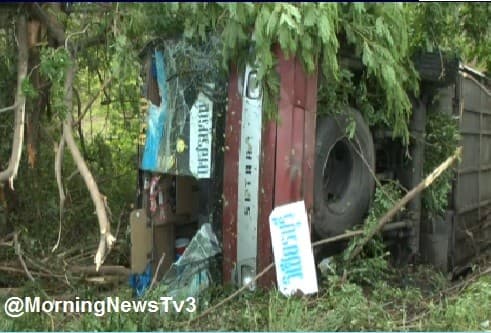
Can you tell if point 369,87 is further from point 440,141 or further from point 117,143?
point 117,143

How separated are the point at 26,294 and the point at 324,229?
1979 mm

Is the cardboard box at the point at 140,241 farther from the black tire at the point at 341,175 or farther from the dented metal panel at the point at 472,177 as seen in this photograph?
the dented metal panel at the point at 472,177

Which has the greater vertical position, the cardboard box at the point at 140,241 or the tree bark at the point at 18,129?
the tree bark at the point at 18,129

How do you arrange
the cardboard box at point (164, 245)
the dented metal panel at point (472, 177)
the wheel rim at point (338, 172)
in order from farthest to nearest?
the dented metal panel at point (472, 177), the wheel rim at point (338, 172), the cardboard box at point (164, 245)

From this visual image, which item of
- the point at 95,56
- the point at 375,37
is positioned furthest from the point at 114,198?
the point at 375,37

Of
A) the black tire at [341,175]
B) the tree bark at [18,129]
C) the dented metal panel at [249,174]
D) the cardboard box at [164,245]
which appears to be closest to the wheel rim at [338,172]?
the black tire at [341,175]

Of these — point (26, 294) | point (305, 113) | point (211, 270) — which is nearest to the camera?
point (305, 113)

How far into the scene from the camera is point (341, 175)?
457 centimetres

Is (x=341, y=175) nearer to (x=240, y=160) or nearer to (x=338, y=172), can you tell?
(x=338, y=172)

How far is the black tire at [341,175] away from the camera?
13.3 feet

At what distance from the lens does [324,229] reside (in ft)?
13.5

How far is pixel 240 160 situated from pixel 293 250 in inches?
24.5

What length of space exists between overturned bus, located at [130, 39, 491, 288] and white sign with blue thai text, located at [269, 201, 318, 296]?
0.29 ft

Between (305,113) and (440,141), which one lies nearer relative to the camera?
(305,113)
